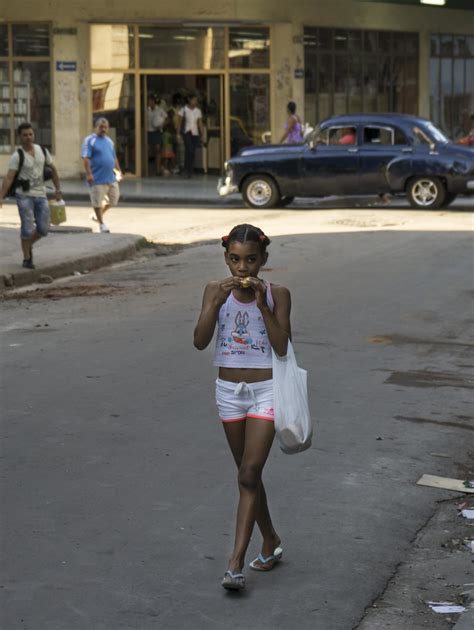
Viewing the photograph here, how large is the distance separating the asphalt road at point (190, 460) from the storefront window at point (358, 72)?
69.6 ft

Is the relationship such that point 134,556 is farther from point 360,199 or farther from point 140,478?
point 360,199

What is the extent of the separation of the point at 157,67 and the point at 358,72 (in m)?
5.81

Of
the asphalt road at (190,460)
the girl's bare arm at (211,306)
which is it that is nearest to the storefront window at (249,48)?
the asphalt road at (190,460)

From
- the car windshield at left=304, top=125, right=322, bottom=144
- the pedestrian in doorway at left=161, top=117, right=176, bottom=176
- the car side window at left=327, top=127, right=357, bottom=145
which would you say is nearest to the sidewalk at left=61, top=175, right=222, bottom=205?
the pedestrian in doorway at left=161, top=117, right=176, bottom=176

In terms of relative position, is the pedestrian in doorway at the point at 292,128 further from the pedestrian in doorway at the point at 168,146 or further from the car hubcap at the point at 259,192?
the pedestrian in doorway at the point at 168,146

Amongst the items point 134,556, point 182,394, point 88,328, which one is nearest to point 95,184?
point 88,328

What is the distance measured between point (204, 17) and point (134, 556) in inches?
1137

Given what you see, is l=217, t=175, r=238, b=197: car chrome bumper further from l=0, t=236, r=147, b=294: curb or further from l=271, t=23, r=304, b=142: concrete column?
l=271, t=23, r=304, b=142: concrete column

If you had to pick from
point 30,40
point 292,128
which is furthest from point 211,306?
point 30,40

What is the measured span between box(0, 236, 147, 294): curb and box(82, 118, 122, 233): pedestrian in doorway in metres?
0.98

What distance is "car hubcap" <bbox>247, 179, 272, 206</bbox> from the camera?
26484 millimetres

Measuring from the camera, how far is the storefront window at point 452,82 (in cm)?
3949

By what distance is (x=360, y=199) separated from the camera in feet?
92.2

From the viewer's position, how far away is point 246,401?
555 cm
